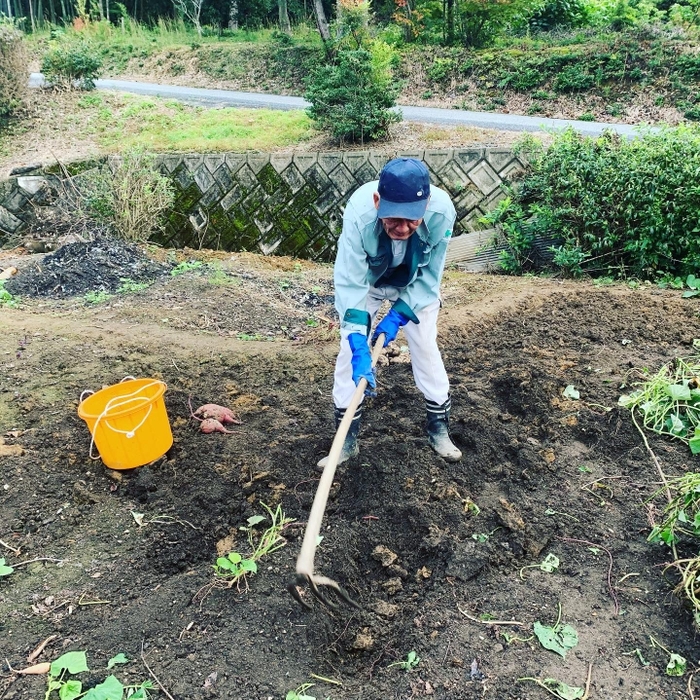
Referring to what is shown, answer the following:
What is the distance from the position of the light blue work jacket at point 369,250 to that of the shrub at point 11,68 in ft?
34.2

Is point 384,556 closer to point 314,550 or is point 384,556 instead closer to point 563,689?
point 314,550

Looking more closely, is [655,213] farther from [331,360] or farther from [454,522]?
[454,522]

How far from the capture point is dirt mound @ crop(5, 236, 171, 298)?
21.7ft

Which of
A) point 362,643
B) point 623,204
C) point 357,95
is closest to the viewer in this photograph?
point 362,643

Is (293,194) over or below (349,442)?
over

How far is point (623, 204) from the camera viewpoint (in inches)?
232

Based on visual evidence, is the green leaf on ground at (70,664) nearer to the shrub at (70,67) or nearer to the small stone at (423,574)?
the small stone at (423,574)

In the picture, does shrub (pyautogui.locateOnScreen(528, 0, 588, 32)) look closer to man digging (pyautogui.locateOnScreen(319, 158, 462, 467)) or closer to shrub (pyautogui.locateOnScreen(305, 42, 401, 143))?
Result: shrub (pyautogui.locateOnScreen(305, 42, 401, 143))

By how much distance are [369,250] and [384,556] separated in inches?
58.8

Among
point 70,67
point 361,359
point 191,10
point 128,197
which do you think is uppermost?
point 191,10

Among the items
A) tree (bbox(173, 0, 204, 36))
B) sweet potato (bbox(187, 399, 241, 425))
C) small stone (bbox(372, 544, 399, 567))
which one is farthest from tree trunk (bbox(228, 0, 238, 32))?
small stone (bbox(372, 544, 399, 567))

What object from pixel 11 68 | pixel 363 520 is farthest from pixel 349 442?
pixel 11 68

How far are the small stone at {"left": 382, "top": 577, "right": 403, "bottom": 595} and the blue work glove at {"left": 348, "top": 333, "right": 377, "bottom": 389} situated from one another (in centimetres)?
89

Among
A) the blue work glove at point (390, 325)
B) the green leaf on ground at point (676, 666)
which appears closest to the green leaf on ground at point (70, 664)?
the blue work glove at point (390, 325)
